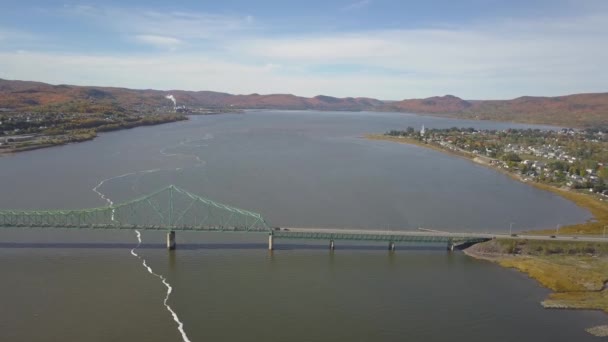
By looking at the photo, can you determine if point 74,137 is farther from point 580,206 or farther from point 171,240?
point 580,206

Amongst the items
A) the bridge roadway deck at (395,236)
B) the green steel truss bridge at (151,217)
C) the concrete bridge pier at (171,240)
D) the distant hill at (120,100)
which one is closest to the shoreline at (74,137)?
the distant hill at (120,100)

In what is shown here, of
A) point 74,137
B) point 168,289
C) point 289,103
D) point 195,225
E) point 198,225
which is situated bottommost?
point 168,289

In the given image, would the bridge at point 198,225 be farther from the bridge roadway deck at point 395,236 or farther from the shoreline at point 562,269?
the shoreline at point 562,269

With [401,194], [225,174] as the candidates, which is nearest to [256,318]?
[401,194]

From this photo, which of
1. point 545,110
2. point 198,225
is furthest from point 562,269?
point 545,110

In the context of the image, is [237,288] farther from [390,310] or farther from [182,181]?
[182,181]

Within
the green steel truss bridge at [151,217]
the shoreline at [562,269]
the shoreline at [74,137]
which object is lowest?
the shoreline at [562,269]

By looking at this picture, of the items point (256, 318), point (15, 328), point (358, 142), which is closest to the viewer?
point (15, 328)
